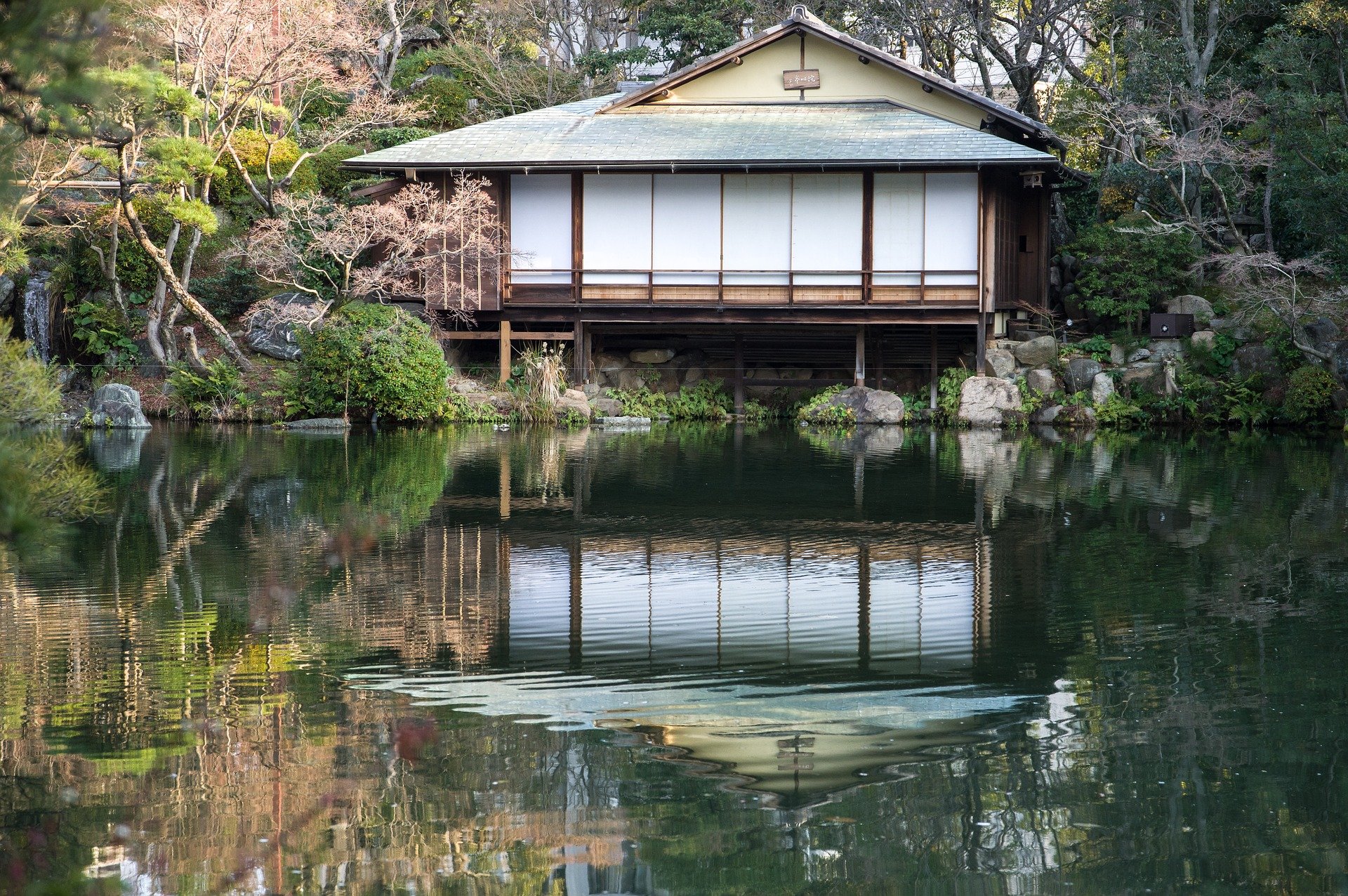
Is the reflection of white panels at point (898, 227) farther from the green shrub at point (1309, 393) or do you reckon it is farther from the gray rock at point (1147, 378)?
the green shrub at point (1309, 393)

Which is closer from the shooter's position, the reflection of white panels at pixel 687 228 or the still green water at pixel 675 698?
the still green water at pixel 675 698

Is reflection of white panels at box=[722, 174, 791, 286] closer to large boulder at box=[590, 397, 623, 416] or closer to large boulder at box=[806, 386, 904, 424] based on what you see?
large boulder at box=[806, 386, 904, 424]

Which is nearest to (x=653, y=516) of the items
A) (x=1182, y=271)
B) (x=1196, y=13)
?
(x=1182, y=271)

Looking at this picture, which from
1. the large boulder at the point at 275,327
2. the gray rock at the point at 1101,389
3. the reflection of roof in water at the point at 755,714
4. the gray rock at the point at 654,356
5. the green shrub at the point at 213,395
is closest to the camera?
the reflection of roof in water at the point at 755,714

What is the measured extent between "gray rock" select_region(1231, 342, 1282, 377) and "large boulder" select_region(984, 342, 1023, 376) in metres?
3.56

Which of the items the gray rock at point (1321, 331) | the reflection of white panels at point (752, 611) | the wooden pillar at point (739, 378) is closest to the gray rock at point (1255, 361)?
the gray rock at point (1321, 331)

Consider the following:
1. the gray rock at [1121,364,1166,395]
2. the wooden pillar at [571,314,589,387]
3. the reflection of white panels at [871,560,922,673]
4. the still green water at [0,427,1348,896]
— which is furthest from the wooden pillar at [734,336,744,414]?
the reflection of white panels at [871,560,922,673]

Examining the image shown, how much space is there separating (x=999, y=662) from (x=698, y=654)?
169 cm

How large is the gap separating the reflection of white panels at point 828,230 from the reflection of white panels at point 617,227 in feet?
8.50

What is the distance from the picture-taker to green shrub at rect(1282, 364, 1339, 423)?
2064 cm

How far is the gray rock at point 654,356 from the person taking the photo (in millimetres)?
24797

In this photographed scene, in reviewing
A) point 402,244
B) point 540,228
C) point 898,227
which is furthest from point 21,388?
point 898,227

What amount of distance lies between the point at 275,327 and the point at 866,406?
10.4 m

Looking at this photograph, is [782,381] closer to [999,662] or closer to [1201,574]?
[1201,574]
